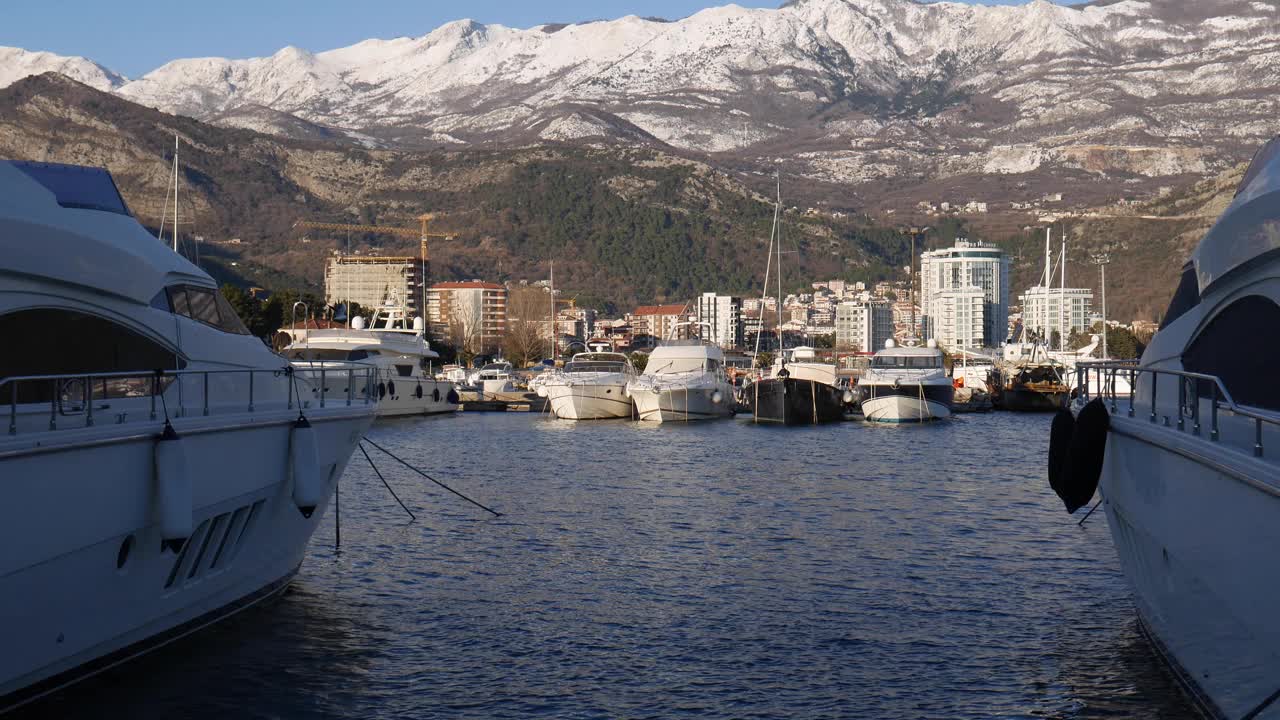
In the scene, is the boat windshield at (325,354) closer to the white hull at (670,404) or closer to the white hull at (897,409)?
the white hull at (670,404)

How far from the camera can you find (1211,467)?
10.0 meters

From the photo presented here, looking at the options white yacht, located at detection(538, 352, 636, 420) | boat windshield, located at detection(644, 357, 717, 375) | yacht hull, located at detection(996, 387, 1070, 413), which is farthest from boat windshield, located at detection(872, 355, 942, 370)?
white yacht, located at detection(538, 352, 636, 420)

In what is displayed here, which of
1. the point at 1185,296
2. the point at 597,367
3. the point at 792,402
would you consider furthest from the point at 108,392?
the point at 597,367

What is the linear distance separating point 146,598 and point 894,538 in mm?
13978

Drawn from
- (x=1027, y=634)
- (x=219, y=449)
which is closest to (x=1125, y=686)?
(x=1027, y=634)

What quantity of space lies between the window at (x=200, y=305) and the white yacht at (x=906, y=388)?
4562cm

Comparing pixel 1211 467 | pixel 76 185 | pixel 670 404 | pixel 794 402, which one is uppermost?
pixel 76 185

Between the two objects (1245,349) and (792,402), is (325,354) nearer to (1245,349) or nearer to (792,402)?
(792,402)

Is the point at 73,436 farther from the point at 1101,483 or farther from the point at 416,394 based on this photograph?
the point at 416,394

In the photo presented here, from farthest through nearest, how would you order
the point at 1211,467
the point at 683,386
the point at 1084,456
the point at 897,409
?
the point at 683,386
the point at 897,409
the point at 1084,456
the point at 1211,467

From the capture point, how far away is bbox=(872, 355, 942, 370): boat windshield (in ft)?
211

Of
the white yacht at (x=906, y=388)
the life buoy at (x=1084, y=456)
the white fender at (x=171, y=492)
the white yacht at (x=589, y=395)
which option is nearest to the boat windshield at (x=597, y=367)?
the white yacht at (x=589, y=395)

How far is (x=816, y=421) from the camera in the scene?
201 ft

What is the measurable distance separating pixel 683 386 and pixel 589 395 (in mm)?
4786
